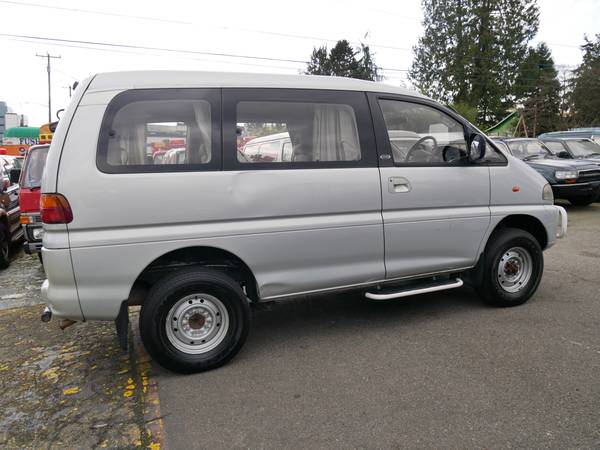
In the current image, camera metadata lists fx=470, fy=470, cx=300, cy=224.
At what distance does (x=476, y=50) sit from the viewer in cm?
4047

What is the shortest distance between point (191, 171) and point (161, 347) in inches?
49.5

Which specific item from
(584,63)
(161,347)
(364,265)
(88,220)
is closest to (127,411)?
(161,347)

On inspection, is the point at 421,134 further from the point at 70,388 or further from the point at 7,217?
the point at 7,217

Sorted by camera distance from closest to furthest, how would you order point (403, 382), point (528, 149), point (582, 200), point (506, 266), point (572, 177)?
point (403, 382) < point (506, 266) < point (572, 177) < point (582, 200) < point (528, 149)

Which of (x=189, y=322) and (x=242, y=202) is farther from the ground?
(x=242, y=202)

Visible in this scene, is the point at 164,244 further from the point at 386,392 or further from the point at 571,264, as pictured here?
the point at 571,264

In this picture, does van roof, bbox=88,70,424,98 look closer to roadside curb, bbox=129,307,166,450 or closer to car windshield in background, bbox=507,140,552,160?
roadside curb, bbox=129,307,166,450

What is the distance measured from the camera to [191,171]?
10.9 ft

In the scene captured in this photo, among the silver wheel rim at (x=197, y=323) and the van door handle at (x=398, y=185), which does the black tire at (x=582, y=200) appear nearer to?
the van door handle at (x=398, y=185)

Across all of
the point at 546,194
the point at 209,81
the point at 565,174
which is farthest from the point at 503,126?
the point at 209,81

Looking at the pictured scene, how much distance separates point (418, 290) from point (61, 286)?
9.27 feet

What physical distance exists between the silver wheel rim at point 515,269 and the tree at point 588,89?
3661 cm

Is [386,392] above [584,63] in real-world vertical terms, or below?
below

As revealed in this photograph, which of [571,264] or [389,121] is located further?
[571,264]
